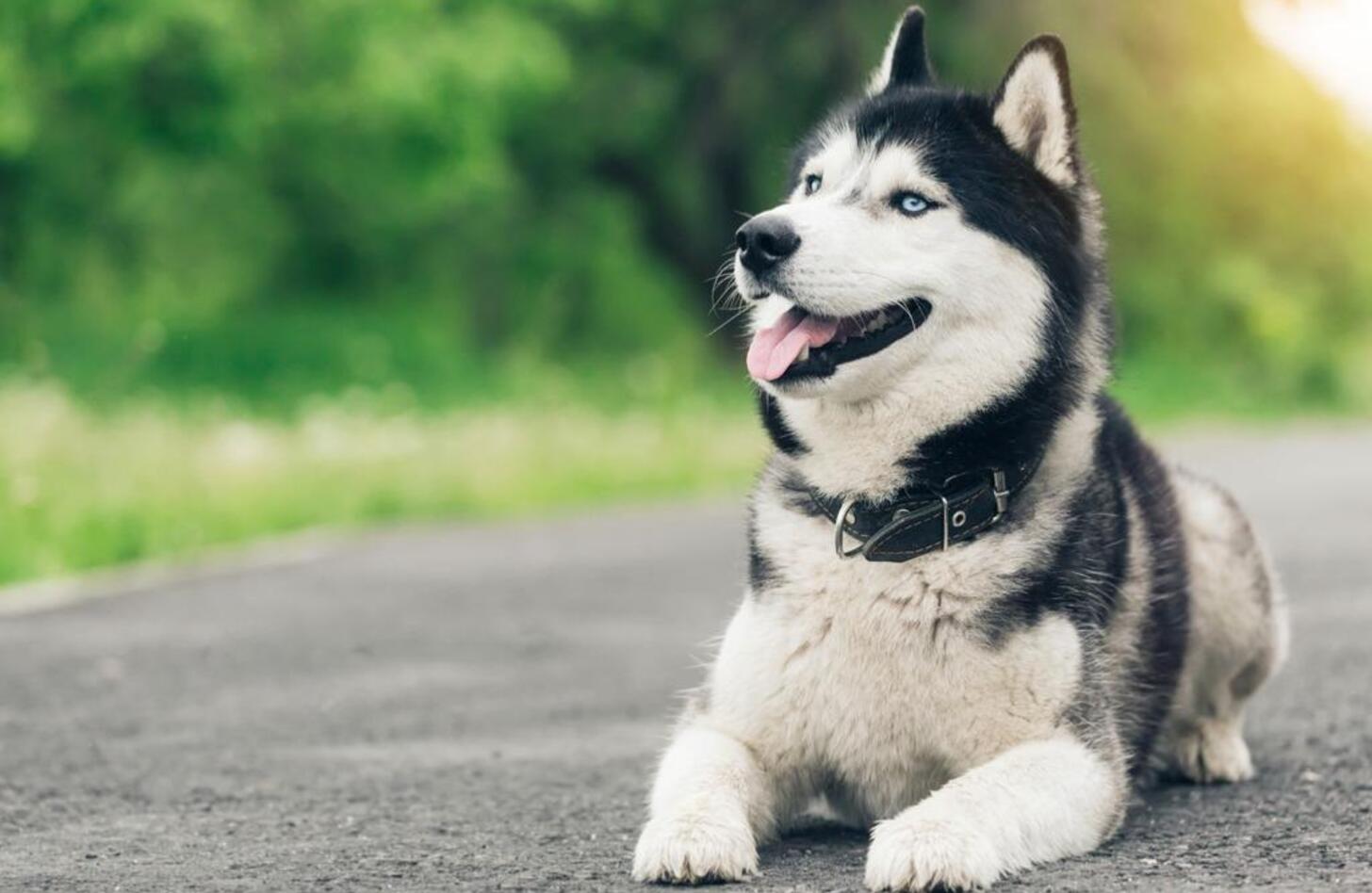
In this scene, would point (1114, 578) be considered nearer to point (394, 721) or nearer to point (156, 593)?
point (394, 721)

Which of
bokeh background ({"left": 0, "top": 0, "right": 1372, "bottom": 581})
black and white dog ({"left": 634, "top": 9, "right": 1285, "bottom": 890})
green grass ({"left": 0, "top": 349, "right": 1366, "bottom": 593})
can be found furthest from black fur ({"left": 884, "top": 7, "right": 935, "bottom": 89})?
bokeh background ({"left": 0, "top": 0, "right": 1372, "bottom": 581})

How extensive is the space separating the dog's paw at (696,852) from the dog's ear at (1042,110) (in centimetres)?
173

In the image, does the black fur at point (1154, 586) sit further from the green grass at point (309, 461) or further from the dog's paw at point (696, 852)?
the green grass at point (309, 461)

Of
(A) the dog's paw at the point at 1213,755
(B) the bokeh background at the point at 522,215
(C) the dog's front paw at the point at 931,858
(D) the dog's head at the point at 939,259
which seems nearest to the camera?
(C) the dog's front paw at the point at 931,858

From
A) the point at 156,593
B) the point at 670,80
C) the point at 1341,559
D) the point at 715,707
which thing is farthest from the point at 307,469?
the point at 670,80

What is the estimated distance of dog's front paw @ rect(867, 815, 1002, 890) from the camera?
4.02m

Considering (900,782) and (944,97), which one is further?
(944,97)

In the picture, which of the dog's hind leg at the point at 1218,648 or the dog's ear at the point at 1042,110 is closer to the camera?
the dog's ear at the point at 1042,110

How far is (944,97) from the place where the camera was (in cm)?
492

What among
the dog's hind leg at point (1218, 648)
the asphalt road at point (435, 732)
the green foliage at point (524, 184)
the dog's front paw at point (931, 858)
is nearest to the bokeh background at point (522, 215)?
the green foliage at point (524, 184)

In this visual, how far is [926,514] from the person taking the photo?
15.0 ft

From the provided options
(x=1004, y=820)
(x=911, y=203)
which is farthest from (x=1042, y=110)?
(x=1004, y=820)

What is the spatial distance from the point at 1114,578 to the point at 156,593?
654 centimetres

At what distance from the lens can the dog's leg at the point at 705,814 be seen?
4195mm
